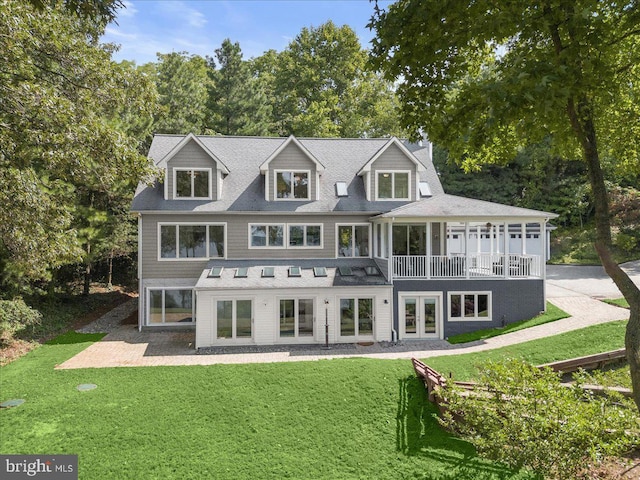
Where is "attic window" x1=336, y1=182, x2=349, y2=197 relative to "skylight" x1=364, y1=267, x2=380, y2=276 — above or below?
above

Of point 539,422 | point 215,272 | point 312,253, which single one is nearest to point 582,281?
point 312,253

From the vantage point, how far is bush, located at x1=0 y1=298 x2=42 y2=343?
14.6 meters

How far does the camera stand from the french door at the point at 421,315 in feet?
55.0

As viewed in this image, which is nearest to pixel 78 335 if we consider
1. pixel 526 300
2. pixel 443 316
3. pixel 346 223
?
pixel 346 223

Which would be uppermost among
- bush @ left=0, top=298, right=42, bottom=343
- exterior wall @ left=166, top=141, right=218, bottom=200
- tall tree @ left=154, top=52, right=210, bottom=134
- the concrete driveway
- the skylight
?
tall tree @ left=154, top=52, right=210, bottom=134

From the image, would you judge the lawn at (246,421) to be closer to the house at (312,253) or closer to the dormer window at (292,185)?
the house at (312,253)

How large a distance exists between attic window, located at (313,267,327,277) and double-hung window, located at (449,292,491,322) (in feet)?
18.7

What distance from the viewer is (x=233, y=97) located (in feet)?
111

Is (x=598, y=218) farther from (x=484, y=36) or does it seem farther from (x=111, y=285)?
(x=111, y=285)

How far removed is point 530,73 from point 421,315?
12690 millimetres

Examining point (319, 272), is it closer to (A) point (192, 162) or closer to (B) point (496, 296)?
(B) point (496, 296)

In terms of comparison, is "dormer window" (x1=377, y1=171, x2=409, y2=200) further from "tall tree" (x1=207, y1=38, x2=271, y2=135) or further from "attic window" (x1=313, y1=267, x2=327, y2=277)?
"tall tree" (x1=207, y1=38, x2=271, y2=135)

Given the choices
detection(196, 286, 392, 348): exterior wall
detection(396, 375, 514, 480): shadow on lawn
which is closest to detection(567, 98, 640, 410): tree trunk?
detection(396, 375, 514, 480): shadow on lawn

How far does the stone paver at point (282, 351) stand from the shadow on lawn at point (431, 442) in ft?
12.9
